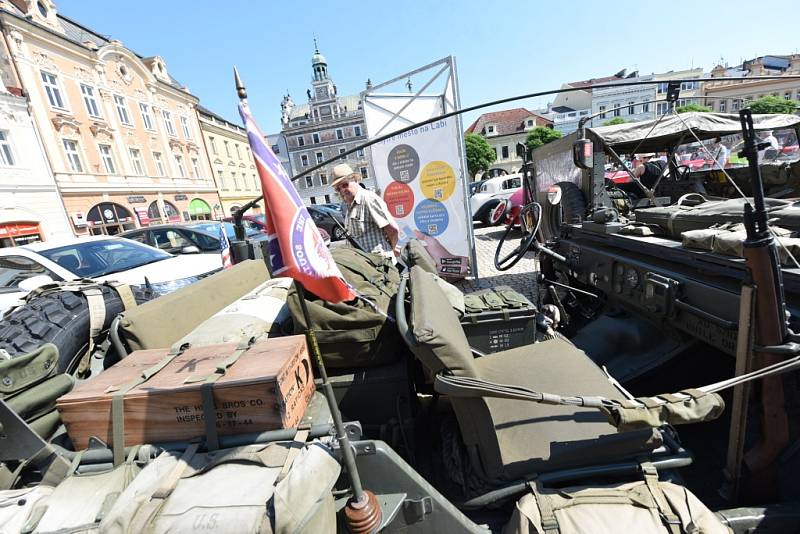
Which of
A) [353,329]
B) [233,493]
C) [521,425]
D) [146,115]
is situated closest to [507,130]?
[146,115]

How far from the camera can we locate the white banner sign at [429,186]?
19.2ft

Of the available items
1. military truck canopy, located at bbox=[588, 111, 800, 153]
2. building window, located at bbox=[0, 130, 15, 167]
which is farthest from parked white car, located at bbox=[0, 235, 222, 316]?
building window, located at bbox=[0, 130, 15, 167]

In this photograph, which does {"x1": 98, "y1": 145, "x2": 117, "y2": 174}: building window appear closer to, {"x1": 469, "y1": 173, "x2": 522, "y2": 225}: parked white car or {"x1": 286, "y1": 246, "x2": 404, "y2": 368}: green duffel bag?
{"x1": 469, "y1": 173, "x2": 522, "y2": 225}: parked white car

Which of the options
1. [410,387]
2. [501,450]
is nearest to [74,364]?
[410,387]

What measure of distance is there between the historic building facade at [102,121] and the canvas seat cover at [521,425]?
23.8 metres

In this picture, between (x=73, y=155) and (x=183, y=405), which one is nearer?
(x=183, y=405)

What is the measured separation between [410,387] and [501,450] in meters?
0.61

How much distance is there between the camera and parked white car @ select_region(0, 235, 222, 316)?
462 cm

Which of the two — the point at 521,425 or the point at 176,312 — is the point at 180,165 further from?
the point at 521,425

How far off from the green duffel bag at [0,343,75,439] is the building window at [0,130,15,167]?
2139cm

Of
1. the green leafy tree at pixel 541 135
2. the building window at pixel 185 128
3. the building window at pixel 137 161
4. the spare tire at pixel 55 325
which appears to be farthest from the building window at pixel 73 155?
the green leafy tree at pixel 541 135

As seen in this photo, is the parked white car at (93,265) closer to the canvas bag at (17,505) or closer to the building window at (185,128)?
the canvas bag at (17,505)

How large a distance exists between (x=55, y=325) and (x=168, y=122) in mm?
30365

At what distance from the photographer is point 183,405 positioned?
1422 mm
